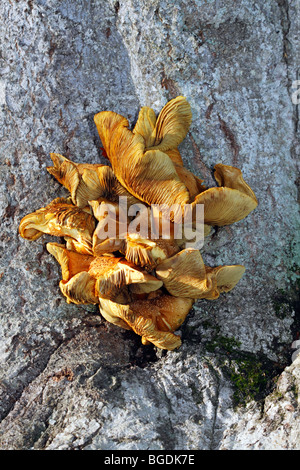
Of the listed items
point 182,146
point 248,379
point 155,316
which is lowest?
point 248,379

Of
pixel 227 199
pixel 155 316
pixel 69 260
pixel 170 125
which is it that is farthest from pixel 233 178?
pixel 69 260

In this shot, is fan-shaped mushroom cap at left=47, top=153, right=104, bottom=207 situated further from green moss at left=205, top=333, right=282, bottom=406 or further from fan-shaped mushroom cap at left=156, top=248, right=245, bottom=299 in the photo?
green moss at left=205, top=333, right=282, bottom=406

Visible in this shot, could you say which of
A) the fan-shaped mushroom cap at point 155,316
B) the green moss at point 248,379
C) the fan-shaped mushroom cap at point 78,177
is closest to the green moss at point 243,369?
the green moss at point 248,379

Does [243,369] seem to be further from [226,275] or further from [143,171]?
[143,171]

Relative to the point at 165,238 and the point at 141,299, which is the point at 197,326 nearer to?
the point at 141,299

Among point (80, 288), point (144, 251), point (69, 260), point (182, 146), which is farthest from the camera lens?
point (182, 146)

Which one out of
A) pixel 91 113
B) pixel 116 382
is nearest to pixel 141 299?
pixel 116 382
